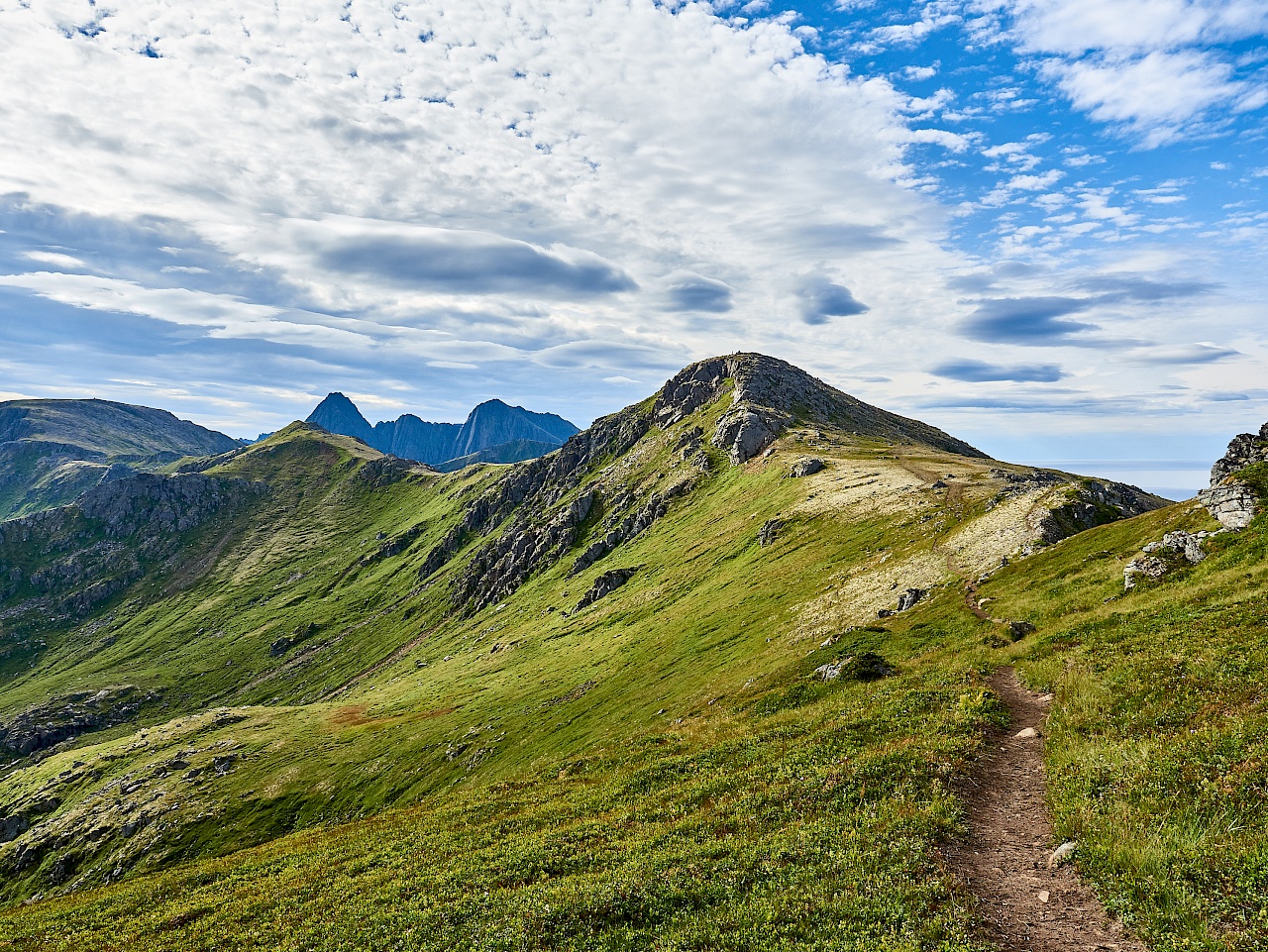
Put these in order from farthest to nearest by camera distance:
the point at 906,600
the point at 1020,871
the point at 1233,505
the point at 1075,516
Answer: the point at 1075,516 → the point at 906,600 → the point at 1233,505 → the point at 1020,871

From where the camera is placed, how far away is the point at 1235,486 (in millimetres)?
40656

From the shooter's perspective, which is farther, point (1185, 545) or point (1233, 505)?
point (1233, 505)

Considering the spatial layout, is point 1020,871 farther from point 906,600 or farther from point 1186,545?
point 906,600

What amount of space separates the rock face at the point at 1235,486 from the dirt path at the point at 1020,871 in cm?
3069

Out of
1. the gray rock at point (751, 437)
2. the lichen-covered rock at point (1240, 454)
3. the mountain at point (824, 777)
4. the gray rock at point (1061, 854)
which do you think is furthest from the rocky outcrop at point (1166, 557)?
the gray rock at point (751, 437)

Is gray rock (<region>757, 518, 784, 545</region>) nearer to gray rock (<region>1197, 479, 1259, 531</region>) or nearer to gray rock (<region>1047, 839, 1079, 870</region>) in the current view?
gray rock (<region>1197, 479, 1259, 531</region>)

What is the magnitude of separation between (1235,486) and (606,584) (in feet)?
401

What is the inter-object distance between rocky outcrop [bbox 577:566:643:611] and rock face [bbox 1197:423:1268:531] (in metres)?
114

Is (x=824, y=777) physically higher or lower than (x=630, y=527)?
lower

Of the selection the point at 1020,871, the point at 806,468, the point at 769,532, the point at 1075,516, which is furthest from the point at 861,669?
the point at 806,468

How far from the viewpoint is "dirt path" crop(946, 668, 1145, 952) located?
1259 centimetres

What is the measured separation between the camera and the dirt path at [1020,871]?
496 inches

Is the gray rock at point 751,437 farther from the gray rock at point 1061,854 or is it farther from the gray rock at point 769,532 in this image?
the gray rock at point 1061,854

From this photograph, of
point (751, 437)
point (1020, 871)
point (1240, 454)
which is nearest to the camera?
point (1020, 871)
